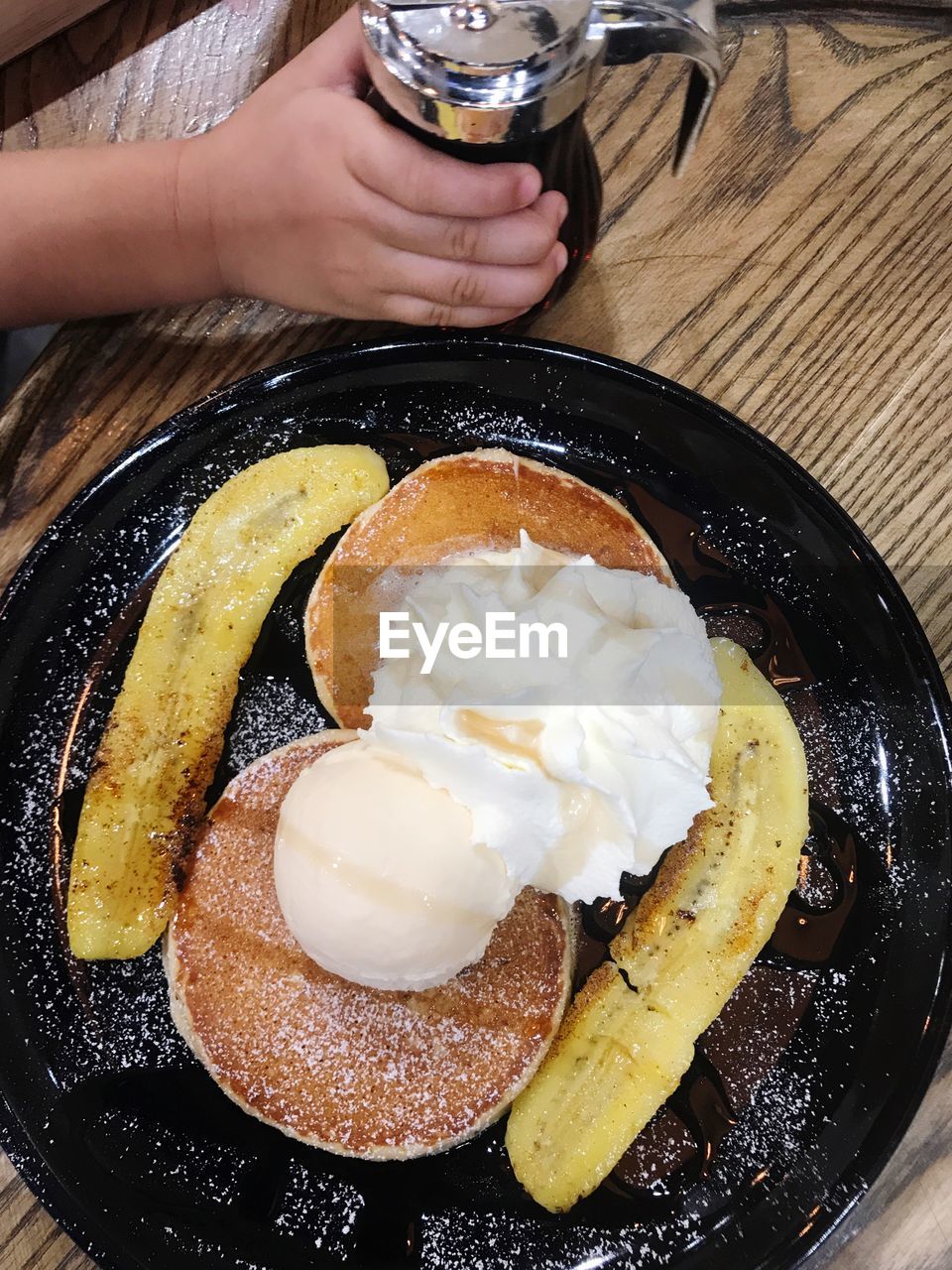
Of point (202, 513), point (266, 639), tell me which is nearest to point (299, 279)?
point (202, 513)

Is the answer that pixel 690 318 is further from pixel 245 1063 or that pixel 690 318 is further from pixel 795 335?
pixel 245 1063

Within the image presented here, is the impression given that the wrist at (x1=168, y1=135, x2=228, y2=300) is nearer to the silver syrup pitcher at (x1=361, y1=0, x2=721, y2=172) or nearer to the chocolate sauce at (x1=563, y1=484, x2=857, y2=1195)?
the silver syrup pitcher at (x1=361, y1=0, x2=721, y2=172)

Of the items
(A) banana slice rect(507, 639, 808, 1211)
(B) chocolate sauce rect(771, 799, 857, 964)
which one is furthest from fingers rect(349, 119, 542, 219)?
(B) chocolate sauce rect(771, 799, 857, 964)

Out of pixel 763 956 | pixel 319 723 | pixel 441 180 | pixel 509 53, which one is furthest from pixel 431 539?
pixel 763 956

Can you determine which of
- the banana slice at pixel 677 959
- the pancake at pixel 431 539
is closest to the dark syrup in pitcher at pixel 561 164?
the pancake at pixel 431 539

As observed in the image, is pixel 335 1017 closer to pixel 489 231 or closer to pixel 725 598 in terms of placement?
pixel 725 598

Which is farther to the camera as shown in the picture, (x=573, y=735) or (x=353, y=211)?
(x=353, y=211)
